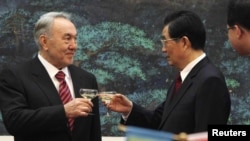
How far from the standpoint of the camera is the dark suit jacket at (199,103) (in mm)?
3033

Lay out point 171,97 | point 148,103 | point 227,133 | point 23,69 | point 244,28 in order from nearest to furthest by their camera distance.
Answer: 1. point 227,133
2. point 244,28
3. point 171,97
4. point 23,69
5. point 148,103

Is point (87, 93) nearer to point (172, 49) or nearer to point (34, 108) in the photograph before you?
point (34, 108)

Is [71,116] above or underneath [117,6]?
underneath

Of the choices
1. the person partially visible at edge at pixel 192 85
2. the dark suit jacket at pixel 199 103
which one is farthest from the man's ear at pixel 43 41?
the dark suit jacket at pixel 199 103

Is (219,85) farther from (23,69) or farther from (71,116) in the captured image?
(23,69)

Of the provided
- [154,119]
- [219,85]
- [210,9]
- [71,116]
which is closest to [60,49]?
[71,116]

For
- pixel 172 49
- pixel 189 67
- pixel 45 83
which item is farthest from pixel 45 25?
pixel 189 67

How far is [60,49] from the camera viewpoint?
3.75 meters

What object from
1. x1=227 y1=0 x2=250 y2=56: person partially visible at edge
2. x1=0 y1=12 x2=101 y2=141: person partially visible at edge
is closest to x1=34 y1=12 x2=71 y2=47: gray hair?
x1=0 y1=12 x2=101 y2=141: person partially visible at edge

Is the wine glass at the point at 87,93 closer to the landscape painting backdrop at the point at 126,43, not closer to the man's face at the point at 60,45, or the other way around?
the man's face at the point at 60,45

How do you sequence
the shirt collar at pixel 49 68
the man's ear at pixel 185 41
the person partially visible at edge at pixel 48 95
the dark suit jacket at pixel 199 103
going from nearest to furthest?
the dark suit jacket at pixel 199 103 → the man's ear at pixel 185 41 → the person partially visible at edge at pixel 48 95 → the shirt collar at pixel 49 68

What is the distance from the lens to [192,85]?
319 centimetres

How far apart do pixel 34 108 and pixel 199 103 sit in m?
1.13

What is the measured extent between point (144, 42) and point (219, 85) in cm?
193
